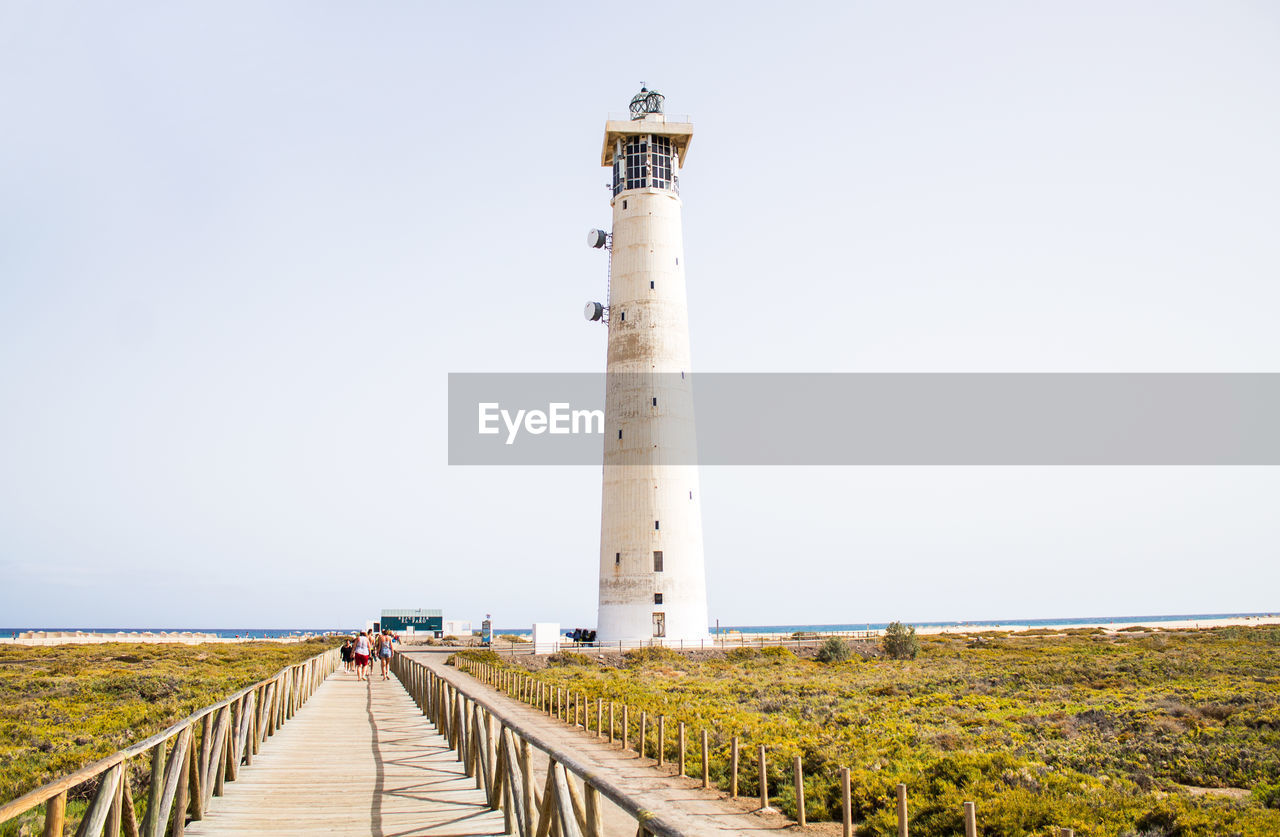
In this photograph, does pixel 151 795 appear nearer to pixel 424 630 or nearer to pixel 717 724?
pixel 717 724

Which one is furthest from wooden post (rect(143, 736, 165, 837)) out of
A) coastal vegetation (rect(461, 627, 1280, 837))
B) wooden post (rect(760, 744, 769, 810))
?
coastal vegetation (rect(461, 627, 1280, 837))

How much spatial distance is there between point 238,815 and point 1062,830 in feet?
27.9

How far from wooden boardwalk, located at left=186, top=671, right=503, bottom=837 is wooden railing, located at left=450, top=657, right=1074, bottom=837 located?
1.13m

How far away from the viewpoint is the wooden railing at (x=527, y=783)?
6.54m

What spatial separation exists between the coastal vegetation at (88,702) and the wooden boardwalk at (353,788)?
257 cm

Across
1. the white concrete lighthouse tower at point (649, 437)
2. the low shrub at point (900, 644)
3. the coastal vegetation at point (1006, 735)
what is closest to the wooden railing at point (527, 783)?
the coastal vegetation at point (1006, 735)

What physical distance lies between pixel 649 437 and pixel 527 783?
3491 centimetres

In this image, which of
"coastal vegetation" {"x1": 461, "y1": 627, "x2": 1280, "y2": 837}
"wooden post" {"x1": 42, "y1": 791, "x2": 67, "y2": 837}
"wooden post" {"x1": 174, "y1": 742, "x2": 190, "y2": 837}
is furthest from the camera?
"coastal vegetation" {"x1": 461, "y1": 627, "x2": 1280, "y2": 837}

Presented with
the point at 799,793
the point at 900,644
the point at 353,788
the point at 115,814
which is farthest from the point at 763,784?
the point at 900,644

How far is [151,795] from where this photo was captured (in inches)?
330

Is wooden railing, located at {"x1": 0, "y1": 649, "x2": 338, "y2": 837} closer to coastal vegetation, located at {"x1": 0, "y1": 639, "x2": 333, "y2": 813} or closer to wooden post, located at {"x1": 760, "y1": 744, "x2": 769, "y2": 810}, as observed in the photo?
coastal vegetation, located at {"x1": 0, "y1": 639, "x2": 333, "y2": 813}

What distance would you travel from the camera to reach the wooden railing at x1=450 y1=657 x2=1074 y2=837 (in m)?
10.4

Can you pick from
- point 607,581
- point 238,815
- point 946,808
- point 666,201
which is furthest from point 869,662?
point 238,815

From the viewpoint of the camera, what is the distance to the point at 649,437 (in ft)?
143
